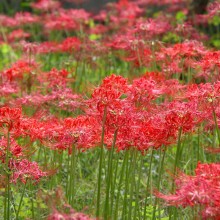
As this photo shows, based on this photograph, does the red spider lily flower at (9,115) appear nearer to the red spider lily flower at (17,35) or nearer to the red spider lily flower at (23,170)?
the red spider lily flower at (23,170)

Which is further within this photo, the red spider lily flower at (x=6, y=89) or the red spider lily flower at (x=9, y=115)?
the red spider lily flower at (x=6, y=89)

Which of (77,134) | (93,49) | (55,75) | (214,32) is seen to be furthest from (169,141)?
(214,32)

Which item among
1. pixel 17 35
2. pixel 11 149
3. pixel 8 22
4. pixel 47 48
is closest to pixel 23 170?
pixel 11 149

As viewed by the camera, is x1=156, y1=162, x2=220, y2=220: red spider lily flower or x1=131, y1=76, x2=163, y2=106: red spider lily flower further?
x1=131, y1=76, x2=163, y2=106: red spider lily flower

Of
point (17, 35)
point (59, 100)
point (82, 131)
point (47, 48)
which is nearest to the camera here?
point (82, 131)

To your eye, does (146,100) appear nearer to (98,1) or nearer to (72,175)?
(72,175)

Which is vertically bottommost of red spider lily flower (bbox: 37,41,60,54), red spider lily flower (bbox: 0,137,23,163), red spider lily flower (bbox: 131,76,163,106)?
red spider lily flower (bbox: 0,137,23,163)

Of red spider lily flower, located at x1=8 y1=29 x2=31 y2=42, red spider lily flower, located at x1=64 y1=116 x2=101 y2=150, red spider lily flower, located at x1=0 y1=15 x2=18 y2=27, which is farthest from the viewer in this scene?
red spider lily flower, located at x1=0 y1=15 x2=18 y2=27

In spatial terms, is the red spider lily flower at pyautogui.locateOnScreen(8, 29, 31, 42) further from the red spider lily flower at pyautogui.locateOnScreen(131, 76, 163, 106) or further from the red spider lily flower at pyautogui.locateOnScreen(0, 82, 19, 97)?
the red spider lily flower at pyautogui.locateOnScreen(131, 76, 163, 106)

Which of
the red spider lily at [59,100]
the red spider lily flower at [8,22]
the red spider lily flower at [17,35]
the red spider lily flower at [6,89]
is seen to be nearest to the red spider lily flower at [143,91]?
the red spider lily at [59,100]

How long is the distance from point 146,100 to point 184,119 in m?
0.31

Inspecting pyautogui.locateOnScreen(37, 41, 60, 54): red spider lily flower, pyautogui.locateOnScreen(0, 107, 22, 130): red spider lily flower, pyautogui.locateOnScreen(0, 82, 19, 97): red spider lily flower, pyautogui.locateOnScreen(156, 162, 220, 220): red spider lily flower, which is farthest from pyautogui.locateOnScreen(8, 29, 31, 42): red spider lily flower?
pyautogui.locateOnScreen(156, 162, 220, 220): red spider lily flower

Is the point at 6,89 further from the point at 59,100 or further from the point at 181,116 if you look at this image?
the point at 181,116

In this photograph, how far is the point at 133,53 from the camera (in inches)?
200
